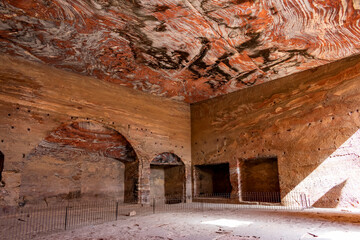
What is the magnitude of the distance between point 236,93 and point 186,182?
13.2 ft

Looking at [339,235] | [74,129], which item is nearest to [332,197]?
[339,235]

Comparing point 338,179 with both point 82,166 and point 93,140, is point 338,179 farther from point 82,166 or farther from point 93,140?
point 82,166

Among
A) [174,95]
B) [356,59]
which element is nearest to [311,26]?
[356,59]

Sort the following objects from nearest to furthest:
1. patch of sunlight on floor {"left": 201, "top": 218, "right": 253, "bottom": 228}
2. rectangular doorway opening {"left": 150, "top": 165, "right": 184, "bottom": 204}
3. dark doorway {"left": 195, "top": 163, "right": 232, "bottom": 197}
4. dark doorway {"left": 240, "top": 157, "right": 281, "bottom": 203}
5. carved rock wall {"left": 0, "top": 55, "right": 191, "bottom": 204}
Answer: patch of sunlight on floor {"left": 201, "top": 218, "right": 253, "bottom": 228} < carved rock wall {"left": 0, "top": 55, "right": 191, "bottom": 204} < dark doorway {"left": 240, "top": 157, "right": 281, "bottom": 203} < rectangular doorway opening {"left": 150, "top": 165, "right": 184, "bottom": 204} < dark doorway {"left": 195, "top": 163, "right": 232, "bottom": 197}

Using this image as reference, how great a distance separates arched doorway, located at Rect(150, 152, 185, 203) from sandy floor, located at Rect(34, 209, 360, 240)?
4484mm

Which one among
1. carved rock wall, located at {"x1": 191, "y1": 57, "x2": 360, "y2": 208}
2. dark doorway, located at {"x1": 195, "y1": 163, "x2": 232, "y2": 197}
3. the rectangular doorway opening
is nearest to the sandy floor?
carved rock wall, located at {"x1": 191, "y1": 57, "x2": 360, "y2": 208}

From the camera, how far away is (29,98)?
276 inches

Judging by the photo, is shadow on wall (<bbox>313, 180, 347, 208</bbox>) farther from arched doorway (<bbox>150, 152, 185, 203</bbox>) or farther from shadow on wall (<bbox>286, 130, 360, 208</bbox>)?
arched doorway (<bbox>150, 152, 185, 203</bbox>)

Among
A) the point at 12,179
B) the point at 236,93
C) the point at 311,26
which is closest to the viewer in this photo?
the point at 311,26

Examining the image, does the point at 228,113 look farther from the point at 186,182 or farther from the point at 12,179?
the point at 12,179

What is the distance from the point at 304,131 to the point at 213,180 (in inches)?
196

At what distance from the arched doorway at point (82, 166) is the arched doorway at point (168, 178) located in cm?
122

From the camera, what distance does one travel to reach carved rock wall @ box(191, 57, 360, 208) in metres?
7.09

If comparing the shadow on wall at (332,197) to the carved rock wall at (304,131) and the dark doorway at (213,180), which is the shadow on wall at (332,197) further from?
the dark doorway at (213,180)
